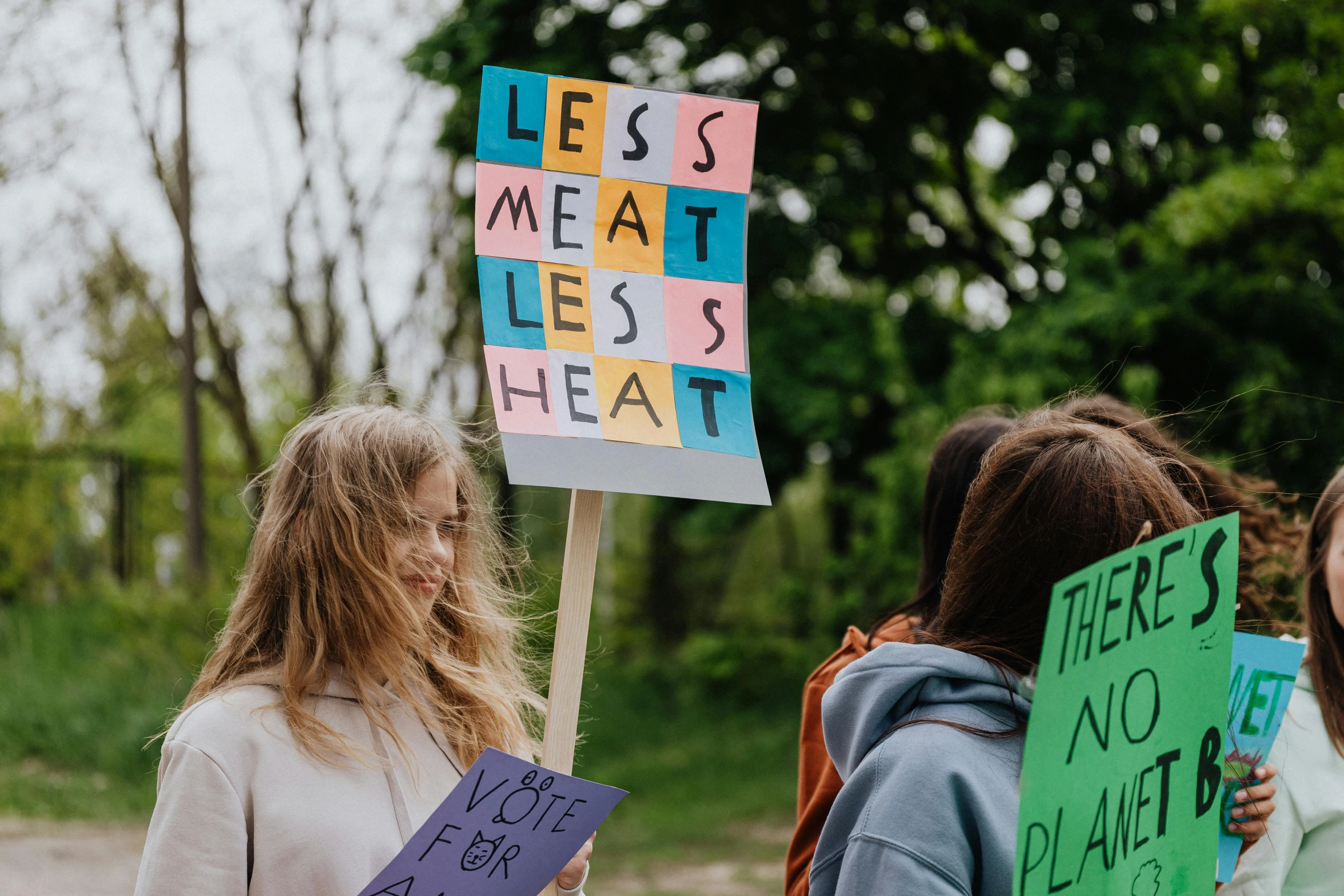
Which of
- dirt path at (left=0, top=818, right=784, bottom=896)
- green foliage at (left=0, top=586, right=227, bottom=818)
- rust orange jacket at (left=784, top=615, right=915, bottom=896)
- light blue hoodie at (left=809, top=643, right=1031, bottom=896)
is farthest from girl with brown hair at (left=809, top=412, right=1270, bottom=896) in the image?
green foliage at (left=0, top=586, right=227, bottom=818)

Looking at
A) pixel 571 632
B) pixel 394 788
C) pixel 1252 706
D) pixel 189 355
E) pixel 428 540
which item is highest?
pixel 189 355

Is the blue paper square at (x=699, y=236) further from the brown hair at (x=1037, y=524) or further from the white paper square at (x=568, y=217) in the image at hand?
the brown hair at (x=1037, y=524)

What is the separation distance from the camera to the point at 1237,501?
274cm

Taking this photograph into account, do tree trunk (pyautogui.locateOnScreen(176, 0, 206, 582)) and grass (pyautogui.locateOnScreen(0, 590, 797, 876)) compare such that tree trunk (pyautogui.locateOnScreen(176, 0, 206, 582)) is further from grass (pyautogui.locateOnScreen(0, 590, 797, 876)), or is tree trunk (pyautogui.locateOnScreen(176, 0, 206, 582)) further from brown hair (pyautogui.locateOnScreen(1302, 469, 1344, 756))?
brown hair (pyautogui.locateOnScreen(1302, 469, 1344, 756))

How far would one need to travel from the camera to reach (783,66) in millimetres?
8867

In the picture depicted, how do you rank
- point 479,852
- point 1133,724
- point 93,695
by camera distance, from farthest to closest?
point 93,695 < point 479,852 < point 1133,724

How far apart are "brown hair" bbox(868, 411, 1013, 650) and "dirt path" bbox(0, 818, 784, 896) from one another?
423cm

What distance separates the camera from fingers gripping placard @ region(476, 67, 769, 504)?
5.68ft

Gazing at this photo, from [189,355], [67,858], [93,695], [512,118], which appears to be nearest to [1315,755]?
[512,118]

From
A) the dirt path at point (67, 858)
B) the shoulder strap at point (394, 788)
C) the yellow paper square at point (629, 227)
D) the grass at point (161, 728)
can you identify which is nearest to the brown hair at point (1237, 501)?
the yellow paper square at point (629, 227)

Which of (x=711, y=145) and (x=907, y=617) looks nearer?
(x=711, y=145)

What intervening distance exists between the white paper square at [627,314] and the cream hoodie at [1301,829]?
3.92 ft

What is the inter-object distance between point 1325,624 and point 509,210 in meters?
1.69

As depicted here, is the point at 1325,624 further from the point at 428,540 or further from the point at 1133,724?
the point at 428,540
